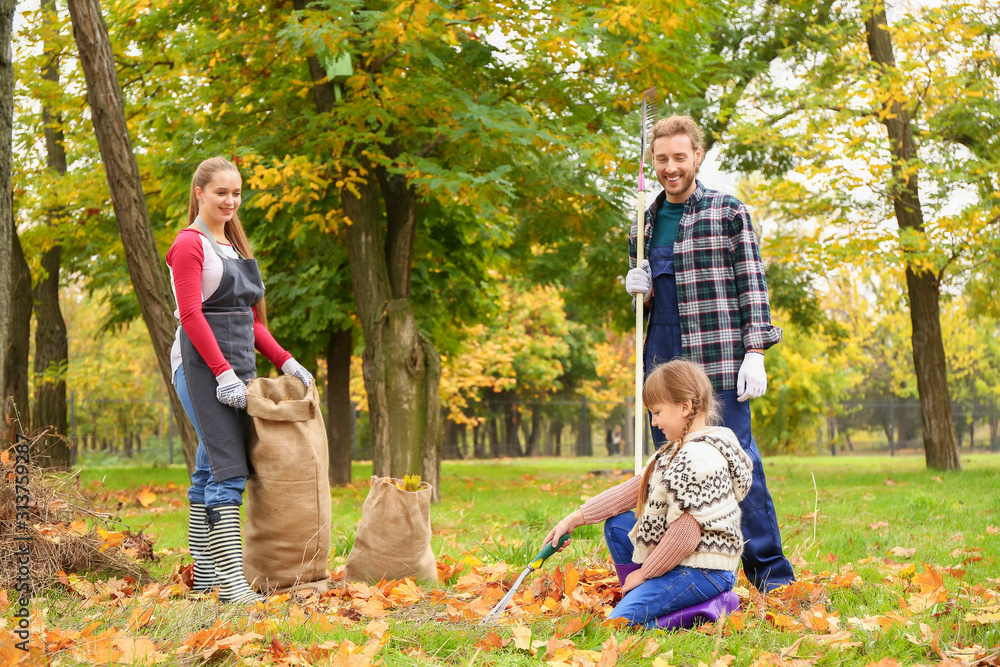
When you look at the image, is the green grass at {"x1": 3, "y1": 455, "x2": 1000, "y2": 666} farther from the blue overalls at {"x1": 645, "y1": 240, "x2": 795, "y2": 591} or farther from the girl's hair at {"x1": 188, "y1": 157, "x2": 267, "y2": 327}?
the girl's hair at {"x1": 188, "y1": 157, "x2": 267, "y2": 327}

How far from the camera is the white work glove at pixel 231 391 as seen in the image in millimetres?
3504

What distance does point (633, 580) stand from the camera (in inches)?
118

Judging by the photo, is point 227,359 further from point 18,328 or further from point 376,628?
point 18,328

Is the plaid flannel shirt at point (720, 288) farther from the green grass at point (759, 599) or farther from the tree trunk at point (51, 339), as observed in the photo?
the tree trunk at point (51, 339)

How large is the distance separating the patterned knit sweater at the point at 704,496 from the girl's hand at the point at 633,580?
2.2 inches

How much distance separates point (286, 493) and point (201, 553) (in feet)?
1.53

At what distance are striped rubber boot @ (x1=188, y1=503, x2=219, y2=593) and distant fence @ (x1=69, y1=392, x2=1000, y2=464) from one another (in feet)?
58.7

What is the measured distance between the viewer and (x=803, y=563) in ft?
13.9

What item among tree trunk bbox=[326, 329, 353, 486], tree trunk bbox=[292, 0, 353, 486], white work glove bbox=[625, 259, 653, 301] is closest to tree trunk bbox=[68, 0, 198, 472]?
white work glove bbox=[625, 259, 653, 301]

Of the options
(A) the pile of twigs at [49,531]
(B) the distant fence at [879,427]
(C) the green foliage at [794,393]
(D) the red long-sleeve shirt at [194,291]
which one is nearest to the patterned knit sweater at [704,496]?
(D) the red long-sleeve shirt at [194,291]

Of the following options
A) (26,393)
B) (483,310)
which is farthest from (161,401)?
(483,310)

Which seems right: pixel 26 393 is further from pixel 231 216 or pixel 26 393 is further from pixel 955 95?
pixel 955 95

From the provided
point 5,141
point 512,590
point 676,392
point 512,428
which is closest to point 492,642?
point 512,590

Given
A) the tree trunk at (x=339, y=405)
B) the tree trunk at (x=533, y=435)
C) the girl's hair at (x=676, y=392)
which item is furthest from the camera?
the tree trunk at (x=533, y=435)
